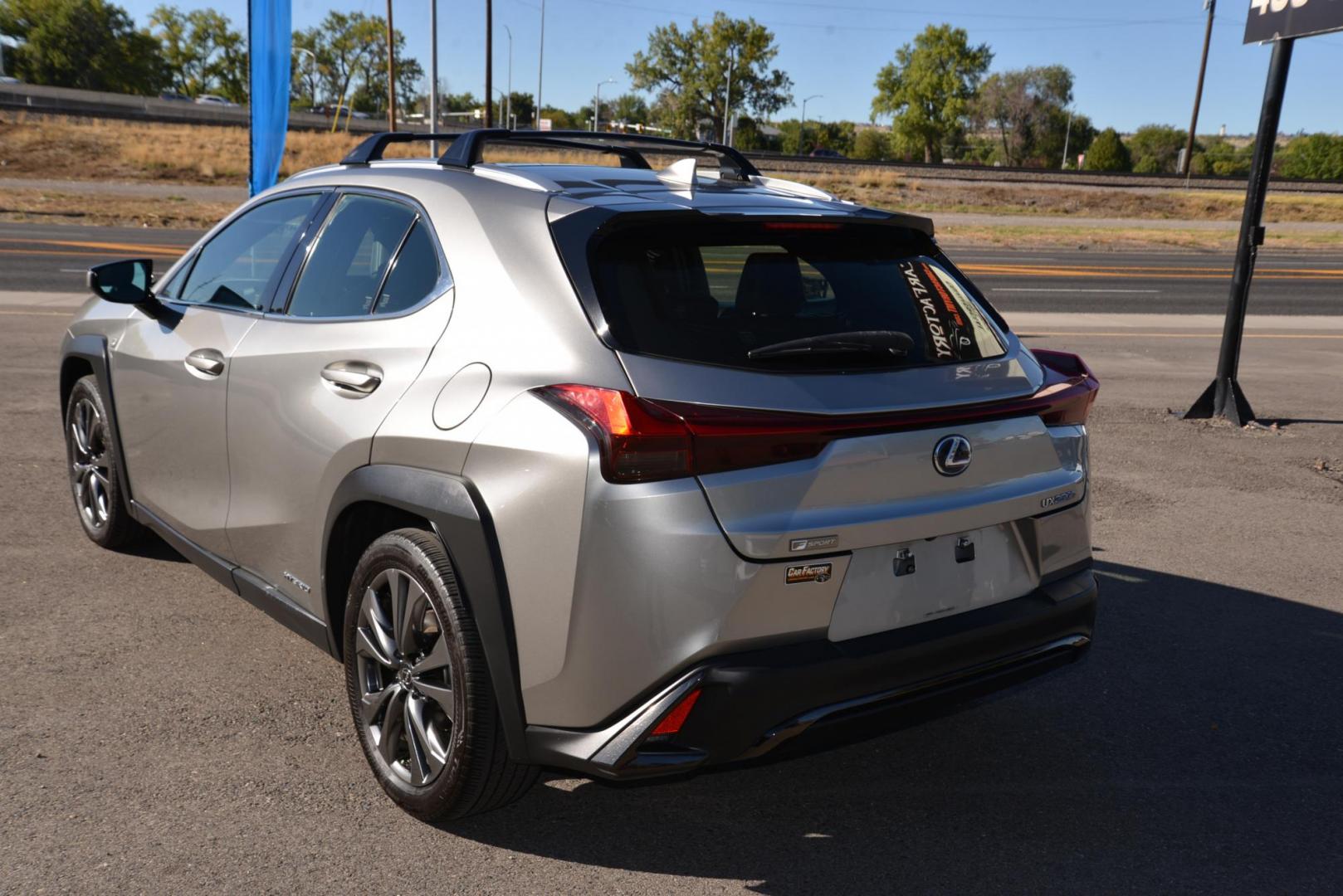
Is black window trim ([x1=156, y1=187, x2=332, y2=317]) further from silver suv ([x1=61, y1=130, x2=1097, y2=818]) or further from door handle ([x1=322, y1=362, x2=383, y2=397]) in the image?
door handle ([x1=322, y1=362, x2=383, y2=397])

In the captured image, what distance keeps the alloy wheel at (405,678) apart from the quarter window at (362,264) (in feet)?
2.63

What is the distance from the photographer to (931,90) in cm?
10212

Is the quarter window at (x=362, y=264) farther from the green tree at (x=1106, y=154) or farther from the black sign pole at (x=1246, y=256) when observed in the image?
the green tree at (x=1106, y=154)

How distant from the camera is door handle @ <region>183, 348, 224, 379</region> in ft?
12.7

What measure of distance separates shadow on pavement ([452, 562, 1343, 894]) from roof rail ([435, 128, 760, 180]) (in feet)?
6.18

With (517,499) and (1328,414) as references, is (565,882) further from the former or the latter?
(1328,414)

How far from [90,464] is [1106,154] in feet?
269

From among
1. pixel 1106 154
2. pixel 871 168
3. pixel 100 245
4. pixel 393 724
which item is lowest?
pixel 100 245

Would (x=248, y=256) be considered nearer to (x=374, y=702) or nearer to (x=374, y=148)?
(x=374, y=148)

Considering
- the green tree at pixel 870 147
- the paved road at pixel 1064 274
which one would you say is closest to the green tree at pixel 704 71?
the green tree at pixel 870 147

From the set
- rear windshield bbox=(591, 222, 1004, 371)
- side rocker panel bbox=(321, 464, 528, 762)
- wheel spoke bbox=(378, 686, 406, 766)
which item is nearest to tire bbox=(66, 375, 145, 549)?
wheel spoke bbox=(378, 686, 406, 766)

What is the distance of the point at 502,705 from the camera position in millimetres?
2770

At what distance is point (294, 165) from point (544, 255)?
4514 centimetres

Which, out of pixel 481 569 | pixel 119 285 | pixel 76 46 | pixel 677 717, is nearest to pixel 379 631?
pixel 481 569
